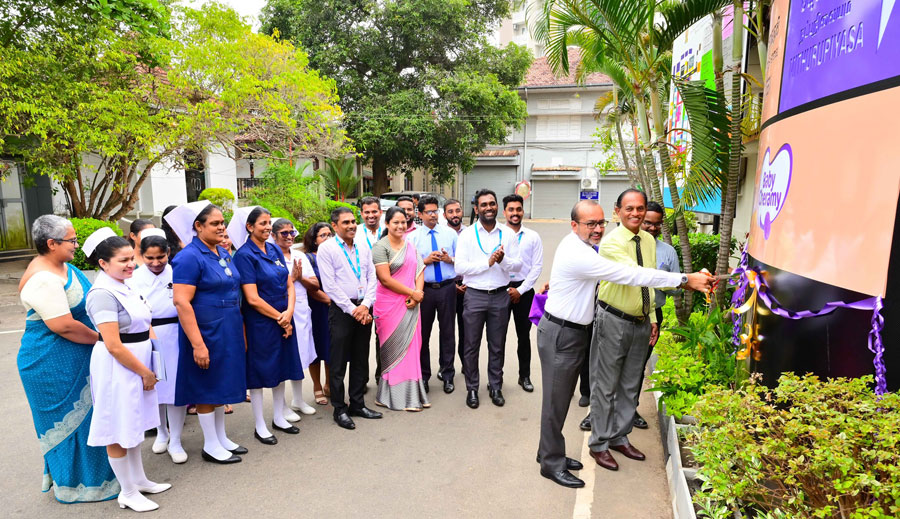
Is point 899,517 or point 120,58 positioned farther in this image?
point 120,58

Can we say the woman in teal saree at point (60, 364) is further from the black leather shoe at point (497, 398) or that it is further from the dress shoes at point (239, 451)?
the black leather shoe at point (497, 398)

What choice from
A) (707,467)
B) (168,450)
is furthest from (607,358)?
(168,450)

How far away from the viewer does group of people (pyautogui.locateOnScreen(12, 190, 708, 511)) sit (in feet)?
10.5

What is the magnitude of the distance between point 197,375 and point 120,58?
8205 mm

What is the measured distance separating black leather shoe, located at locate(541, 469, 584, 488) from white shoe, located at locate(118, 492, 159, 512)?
96.6 inches

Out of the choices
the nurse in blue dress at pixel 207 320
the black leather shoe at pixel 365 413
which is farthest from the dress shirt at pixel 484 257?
the nurse in blue dress at pixel 207 320

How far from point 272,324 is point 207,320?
571mm

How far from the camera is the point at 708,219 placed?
34.7ft

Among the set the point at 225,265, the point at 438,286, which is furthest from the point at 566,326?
the point at 225,265

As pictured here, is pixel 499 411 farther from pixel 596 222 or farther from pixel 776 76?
pixel 776 76

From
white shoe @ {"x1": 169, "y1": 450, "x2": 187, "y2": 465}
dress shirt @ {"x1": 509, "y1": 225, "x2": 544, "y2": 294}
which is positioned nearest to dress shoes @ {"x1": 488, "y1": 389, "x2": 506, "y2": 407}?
dress shirt @ {"x1": 509, "y1": 225, "x2": 544, "y2": 294}

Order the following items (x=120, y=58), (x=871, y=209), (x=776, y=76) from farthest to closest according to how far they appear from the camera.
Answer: (x=120, y=58), (x=776, y=76), (x=871, y=209)

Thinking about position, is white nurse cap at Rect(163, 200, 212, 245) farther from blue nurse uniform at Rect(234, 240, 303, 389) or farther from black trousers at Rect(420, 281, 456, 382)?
black trousers at Rect(420, 281, 456, 382)

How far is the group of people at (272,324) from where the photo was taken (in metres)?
3.20
